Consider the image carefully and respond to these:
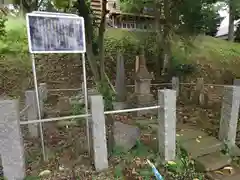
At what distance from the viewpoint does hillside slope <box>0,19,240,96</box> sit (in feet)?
27.6

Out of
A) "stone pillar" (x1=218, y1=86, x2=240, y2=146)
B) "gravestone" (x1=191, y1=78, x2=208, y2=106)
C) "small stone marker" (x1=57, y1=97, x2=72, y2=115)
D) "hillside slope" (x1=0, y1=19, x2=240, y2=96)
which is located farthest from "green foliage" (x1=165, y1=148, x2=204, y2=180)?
"hillside slope" (x1=0, y1=19, x2=240, y2=96)

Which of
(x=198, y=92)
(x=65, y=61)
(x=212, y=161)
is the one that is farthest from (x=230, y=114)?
(x=65, y=61)

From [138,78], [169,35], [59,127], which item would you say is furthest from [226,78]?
[59,127]

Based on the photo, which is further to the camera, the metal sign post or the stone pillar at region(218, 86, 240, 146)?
the stone pillar at region(218, 86, 240, 146)

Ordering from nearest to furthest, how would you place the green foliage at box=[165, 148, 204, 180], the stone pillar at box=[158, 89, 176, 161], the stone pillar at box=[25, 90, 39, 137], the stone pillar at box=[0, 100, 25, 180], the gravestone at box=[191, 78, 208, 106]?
the stone pillar at box=[0, 100, 25, 180] → the green foliage at box=[165, 148, 204, 180] → the stone pillar at box=[158, 89, 176, 161] → the stone pillar at box=[25, 90, 39, 137] → the gravestone at box=[191, 78, 208, 106]

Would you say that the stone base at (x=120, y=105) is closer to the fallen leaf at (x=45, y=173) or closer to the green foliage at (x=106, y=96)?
the green foliage at (x=106, y=96)

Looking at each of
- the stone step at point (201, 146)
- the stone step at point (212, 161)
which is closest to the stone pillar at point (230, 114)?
the stone step at point (201, 146)

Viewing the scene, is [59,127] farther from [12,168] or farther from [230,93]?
[230,93]

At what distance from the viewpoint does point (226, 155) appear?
321cm

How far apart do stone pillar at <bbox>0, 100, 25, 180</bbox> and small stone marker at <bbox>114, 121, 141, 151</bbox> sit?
3.94 feet

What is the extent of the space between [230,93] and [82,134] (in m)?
2.29

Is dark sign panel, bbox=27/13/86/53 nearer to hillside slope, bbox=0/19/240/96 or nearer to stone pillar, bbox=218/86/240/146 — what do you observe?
stone pillar, bbox=218/86/240/146

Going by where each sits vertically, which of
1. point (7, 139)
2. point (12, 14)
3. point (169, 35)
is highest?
point (12, 14)

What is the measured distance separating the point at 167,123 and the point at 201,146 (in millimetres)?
823
